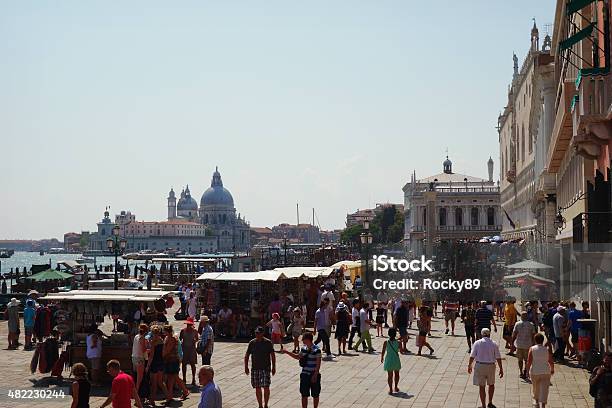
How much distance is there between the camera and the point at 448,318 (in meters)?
25.1

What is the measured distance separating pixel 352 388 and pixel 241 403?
2.35 meters

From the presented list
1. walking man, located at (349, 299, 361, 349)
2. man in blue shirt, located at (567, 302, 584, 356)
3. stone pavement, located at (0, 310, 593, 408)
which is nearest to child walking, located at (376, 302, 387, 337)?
walking man, located at (349, 299, 361, 349)

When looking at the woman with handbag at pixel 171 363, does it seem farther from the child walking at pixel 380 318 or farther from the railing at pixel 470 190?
the railing at pixel 470 190

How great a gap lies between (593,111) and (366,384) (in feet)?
20.7

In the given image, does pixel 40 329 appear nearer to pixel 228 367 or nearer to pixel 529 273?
pixel 228 367

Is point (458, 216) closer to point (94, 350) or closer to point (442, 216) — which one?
Answer: point (442, 216)

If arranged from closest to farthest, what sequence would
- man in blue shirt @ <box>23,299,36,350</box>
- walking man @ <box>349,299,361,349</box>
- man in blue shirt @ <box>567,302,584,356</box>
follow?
man in blue shirt @ <box>567,302,584,356</box>, walking man @ <box>349,299,361,349</box>, man in blue shirt @ <box>23,299,36,350</box>

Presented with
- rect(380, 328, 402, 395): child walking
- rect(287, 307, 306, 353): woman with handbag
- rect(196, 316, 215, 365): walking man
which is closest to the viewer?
rect(380, 328, 402, 395): child walking

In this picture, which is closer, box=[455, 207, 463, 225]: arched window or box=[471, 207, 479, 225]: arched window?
box=[471, 207, 479, 225]: arched window

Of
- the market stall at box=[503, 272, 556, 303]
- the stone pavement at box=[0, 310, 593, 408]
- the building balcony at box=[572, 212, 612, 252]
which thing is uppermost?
the building balcony at box=[572, 212, 612, 252]

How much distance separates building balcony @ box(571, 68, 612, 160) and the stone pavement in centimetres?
415

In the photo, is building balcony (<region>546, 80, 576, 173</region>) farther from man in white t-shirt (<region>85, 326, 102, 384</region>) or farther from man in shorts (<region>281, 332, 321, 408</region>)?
man in white t-shirt (<region>85, 326, 102, 384</region>)

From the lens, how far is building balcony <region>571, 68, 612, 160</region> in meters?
15.4

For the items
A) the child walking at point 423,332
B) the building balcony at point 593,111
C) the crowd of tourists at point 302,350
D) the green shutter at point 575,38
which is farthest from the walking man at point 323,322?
the green shutter at point 575,38
